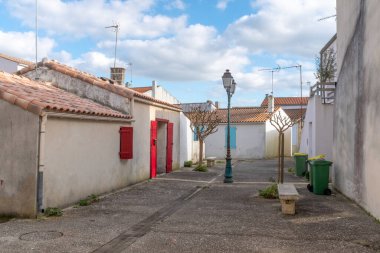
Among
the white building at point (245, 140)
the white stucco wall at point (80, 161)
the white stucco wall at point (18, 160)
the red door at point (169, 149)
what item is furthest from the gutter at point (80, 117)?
the white building at point (245, 140)

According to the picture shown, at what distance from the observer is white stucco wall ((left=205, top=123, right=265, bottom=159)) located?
28.6 m

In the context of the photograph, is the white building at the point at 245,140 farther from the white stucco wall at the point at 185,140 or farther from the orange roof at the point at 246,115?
the white stucco wall at the point at 185,140

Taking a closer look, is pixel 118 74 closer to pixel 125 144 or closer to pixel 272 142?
pixel 125 144

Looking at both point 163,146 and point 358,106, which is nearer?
point 358,106

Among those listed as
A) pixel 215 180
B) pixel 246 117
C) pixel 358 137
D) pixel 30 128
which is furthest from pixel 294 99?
pixel 30 128

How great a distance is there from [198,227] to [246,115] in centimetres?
2399

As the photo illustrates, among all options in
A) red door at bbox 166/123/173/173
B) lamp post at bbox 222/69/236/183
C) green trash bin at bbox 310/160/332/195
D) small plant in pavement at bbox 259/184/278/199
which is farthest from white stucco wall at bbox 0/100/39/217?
red door at bbox 166/123/173/173

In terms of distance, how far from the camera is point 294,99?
5562cm

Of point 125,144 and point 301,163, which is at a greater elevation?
point 125,144

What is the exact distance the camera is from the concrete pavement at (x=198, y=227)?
586 cm

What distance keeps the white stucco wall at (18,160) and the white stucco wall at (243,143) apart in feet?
71.6

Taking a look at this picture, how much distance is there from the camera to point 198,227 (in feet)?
23.2

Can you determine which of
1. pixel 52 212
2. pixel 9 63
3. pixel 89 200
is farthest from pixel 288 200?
pixel 9 63

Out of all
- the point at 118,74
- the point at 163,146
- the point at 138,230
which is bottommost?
the point at 138,230
